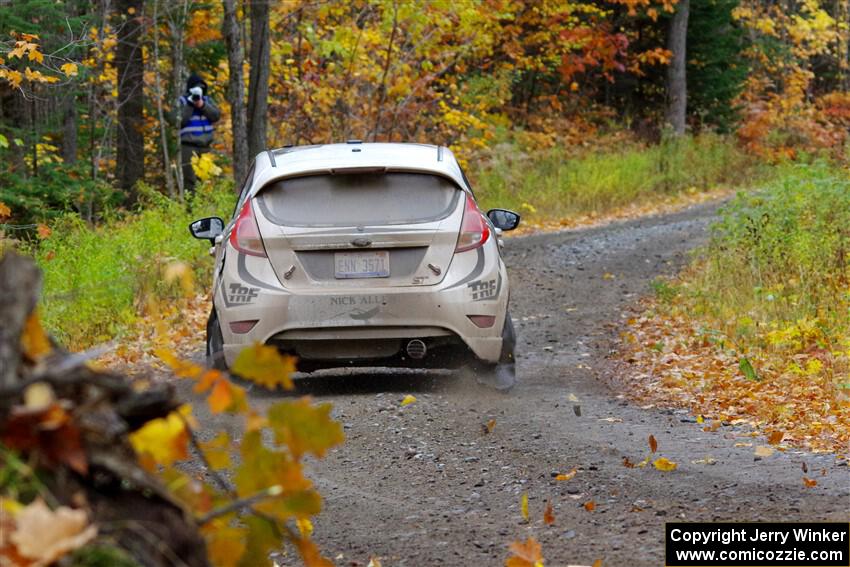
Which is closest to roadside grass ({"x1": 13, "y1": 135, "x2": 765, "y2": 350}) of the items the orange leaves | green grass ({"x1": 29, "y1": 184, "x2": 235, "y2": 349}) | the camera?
green grass ({"x1": 29, "y1": 184, "x2": 235, "y2": 349})

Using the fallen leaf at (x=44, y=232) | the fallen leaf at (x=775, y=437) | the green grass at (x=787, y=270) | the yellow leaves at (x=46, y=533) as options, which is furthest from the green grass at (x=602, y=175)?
the yellow leaves at (x=46, y=533)

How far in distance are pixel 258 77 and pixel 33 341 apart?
54.4ft

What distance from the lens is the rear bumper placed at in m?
8.49

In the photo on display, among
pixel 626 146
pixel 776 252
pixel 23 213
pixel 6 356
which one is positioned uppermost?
pixel 6 356

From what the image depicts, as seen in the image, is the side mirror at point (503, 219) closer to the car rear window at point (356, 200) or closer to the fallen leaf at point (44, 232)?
the car rear window at point (356, 200)

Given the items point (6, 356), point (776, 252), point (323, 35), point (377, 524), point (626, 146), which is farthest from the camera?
point (626, 146)

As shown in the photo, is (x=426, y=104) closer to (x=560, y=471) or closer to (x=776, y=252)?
(x=776, y=252)

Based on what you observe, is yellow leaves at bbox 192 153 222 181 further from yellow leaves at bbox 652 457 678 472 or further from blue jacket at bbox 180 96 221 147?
yellow leaves at bbox 652 457 678 472

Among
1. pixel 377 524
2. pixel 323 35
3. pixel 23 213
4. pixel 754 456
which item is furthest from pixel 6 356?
pixel 323 35

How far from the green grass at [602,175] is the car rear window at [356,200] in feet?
46.6

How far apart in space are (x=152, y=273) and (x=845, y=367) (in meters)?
7.41

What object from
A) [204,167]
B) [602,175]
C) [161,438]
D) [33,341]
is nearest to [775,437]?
[161,438]

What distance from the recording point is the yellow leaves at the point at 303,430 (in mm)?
2588

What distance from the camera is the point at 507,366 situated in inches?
368
